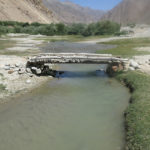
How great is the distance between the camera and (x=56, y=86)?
1931 cm

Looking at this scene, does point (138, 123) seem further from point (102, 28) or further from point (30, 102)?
point (102, 28)

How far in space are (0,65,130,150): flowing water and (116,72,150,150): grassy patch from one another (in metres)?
0.55

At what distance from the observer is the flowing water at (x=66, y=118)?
9.61 meters

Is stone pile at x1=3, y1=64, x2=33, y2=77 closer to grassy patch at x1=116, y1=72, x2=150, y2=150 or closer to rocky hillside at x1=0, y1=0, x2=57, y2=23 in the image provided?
grassy patch at x1=116, y1=72, x2=150, y2=150

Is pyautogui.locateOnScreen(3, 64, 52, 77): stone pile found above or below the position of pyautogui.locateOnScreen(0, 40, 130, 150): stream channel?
above

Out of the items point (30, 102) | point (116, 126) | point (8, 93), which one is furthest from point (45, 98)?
point (116, 126)

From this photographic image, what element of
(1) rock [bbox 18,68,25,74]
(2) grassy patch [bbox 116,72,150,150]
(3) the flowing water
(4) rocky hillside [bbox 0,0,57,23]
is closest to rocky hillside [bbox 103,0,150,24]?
(2) grassy patch [bbox 116,72,150,150]

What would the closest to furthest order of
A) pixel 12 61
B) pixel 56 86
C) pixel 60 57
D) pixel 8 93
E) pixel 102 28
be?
pixel 8 93, pixel 56 86, pixel 60 57, pixel 12 61, pixel 102 28

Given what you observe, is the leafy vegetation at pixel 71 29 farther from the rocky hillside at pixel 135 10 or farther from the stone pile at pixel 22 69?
the rocky hillside at pixel 135 10

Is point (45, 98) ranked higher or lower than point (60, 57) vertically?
lower

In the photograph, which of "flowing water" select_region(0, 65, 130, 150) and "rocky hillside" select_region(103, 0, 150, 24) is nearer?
"flowing water" select_region(0, 65, 130, 150)

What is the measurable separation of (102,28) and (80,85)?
97969 millimetres

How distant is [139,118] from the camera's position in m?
10.6

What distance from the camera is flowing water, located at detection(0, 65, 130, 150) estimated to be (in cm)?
961
